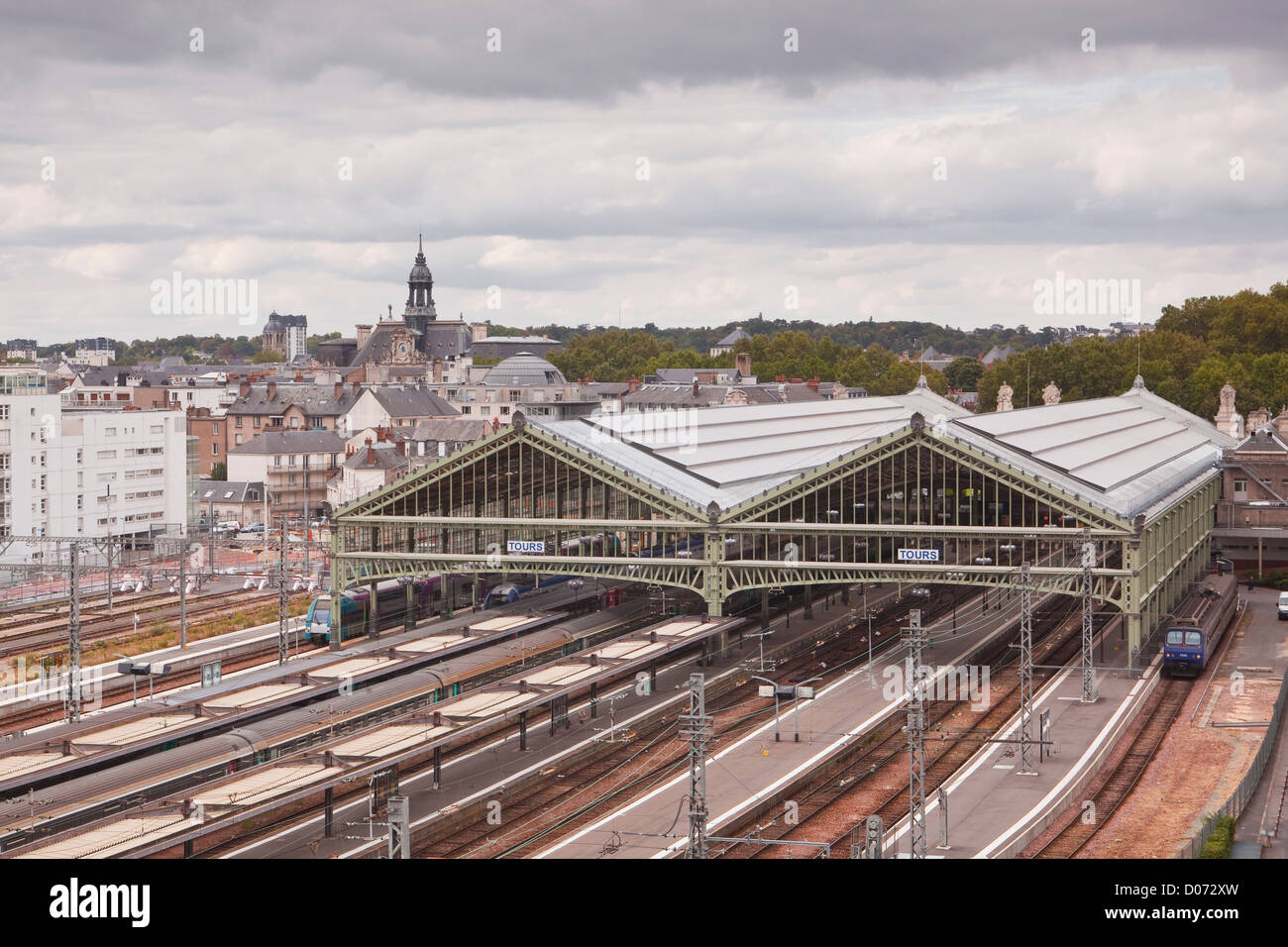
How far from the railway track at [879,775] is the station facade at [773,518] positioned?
576 cm

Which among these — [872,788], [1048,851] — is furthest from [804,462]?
[1048,851]

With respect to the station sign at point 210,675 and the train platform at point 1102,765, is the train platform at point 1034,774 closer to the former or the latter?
the train platform at point 1102,765

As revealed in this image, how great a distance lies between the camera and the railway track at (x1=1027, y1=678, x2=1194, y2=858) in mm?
40031

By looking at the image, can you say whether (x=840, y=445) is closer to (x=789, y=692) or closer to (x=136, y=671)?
(x=789, y=692)

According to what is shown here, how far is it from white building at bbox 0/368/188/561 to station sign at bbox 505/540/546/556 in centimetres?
4303

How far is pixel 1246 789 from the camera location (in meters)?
43.9

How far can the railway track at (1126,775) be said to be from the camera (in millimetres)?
40031

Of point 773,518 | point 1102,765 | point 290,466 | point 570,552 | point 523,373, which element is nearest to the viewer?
point 1102,765

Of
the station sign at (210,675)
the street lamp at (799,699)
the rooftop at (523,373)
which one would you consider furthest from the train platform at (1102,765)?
the rooftop at (523,373)

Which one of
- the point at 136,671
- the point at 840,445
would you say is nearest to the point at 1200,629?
the point at 840,445

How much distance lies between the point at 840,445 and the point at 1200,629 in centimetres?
→ 3048

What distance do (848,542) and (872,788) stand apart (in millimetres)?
20094

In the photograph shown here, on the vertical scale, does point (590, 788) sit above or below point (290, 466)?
below
